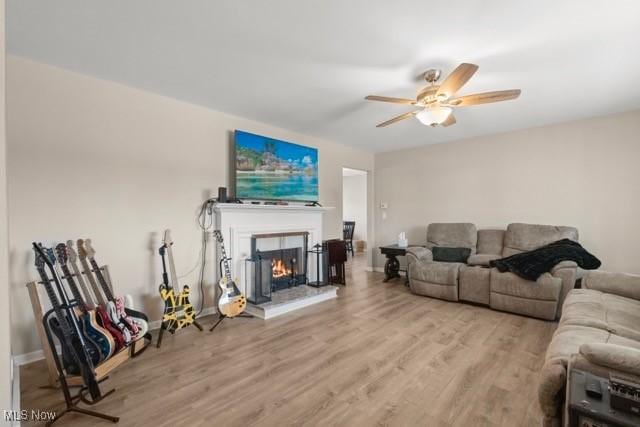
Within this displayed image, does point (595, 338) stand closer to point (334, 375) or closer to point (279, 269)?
point (334, 375)

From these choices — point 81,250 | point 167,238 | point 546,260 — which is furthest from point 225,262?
point 546,260

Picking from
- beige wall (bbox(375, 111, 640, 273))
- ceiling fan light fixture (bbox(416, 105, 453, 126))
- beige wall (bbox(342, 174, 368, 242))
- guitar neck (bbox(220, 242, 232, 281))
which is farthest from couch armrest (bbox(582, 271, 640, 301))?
beige wall (bbox(342, 174, 368, 242))

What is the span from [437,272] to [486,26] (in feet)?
9.60

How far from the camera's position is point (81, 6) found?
1.72 m

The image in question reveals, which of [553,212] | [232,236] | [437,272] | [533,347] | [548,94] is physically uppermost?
[548,94]

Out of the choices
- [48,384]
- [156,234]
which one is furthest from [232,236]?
[48,384]

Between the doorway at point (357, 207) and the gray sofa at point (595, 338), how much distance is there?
6.22 m

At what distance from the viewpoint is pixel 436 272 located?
388 centimetres

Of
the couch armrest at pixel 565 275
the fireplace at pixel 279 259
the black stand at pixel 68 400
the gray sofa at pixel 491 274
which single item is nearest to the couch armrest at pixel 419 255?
the gray sofa at pixel 491 274

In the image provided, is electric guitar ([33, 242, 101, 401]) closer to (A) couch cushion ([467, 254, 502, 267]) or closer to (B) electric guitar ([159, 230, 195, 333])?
(B) electric guitar ([159, 230, 195, 333])

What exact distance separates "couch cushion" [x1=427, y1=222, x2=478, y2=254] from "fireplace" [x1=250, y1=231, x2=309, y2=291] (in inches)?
83.7

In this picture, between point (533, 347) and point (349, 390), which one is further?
point (533, 347)

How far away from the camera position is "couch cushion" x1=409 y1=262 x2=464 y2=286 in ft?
12.4

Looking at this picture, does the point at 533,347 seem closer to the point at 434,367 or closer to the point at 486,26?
the point at 434,367
